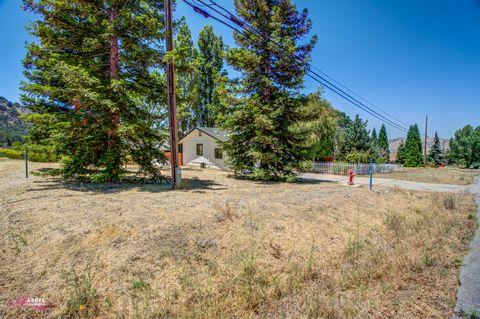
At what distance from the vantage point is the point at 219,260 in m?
4.27

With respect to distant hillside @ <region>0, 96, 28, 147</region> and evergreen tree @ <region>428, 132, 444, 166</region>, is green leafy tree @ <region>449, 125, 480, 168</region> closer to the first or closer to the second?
evergreen tree @ <region>428, 132, 444, 166</region>

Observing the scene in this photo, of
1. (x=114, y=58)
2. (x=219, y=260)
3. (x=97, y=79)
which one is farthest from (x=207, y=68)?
(x=219, y=260)

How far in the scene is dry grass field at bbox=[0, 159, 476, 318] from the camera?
10.6 ft

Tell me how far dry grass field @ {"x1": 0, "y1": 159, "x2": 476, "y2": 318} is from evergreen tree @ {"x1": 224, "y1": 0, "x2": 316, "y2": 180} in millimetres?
6614

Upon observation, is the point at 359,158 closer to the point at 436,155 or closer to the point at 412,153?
the point at 412,153

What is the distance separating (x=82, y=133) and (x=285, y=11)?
11449mm

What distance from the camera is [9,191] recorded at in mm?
8438

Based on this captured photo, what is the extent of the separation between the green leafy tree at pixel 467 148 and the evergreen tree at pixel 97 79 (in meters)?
52.0

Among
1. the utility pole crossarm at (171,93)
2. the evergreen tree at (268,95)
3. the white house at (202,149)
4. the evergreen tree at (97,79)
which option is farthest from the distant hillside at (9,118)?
the utility pole crossarm at (171,93)

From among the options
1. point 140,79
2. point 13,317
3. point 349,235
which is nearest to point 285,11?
point 140,79

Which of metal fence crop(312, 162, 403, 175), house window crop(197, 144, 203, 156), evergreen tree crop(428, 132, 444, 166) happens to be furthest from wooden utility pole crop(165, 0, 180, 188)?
evergreen tree crop(428, 132, 444, 166)

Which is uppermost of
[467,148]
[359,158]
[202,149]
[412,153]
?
[467,148]

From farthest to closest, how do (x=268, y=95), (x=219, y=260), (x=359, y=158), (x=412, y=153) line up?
1. (x=412, y=153)
2. (x=359, y=158)
3. (x=268, y=95)
4. (x=219, y=260)

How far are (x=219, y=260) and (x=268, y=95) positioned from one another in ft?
36.3
